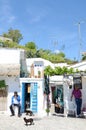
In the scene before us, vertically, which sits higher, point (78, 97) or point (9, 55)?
point (9, 55)

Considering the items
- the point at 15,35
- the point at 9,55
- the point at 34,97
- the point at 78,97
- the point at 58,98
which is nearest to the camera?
the point at 78,97

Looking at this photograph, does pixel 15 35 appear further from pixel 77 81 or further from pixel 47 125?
pixel 47 125

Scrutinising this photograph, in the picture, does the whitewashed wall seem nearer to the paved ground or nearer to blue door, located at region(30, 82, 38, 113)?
blue door, located at region(30, 82, 38, 113)

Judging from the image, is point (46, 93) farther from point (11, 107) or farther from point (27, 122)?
point (27, 122)

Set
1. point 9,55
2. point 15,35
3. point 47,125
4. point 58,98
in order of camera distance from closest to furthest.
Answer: point 47,125, point 58,98, point 9,55, point 15,35

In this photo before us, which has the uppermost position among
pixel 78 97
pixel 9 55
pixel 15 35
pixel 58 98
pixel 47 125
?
pixel 15 35

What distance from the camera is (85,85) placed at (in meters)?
23.4

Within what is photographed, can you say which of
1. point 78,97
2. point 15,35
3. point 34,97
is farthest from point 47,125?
point 15,35

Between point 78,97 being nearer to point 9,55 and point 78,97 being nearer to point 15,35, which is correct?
point 9,55

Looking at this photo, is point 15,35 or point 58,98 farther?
point 15,35

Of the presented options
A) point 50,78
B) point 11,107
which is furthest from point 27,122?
point 50,78

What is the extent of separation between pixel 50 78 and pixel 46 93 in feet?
7.37

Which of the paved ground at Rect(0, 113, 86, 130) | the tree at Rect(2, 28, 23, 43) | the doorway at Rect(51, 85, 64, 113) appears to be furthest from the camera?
the tree at Rect(2, 28, 23, 43)

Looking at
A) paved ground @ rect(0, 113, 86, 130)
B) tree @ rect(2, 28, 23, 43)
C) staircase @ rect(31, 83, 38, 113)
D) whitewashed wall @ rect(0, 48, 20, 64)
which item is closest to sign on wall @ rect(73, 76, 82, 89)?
staircase @ rect(31, 83, 38, 113)
